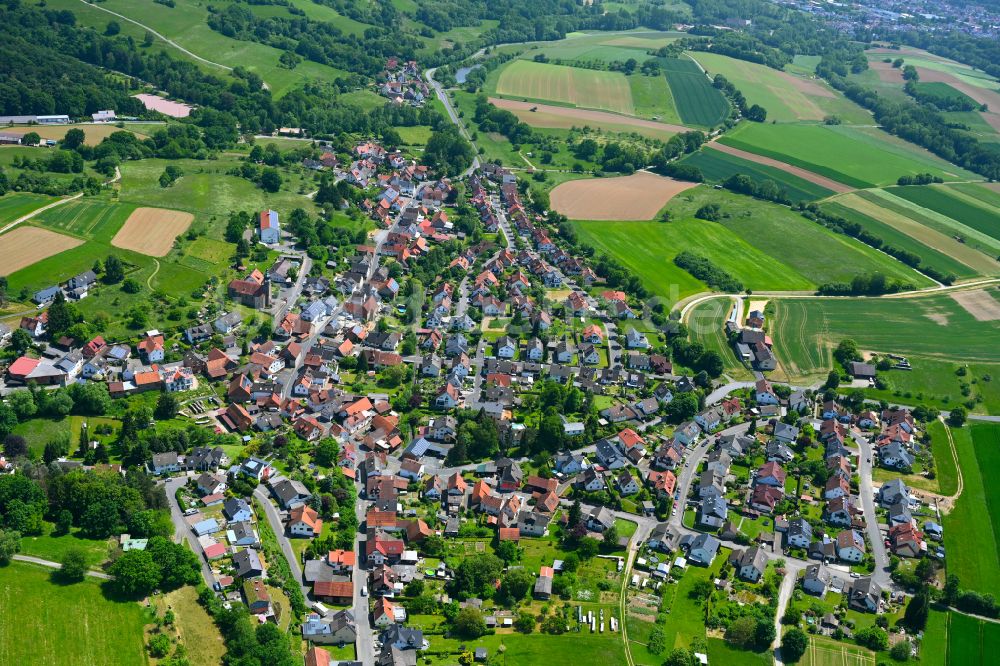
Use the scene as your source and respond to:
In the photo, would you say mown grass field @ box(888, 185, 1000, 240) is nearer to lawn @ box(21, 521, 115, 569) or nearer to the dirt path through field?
the dirt path through field

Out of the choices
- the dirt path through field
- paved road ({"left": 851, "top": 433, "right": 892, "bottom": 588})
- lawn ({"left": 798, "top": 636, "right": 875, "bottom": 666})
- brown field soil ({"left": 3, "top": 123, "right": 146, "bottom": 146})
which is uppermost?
brown field soil ({"left": 3, "top": 123, "right": 146, "bottom": 146})

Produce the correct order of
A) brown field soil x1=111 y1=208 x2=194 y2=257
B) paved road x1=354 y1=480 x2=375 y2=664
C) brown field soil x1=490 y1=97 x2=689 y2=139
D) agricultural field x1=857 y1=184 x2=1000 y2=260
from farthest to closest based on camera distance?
brown field soil x1=490 y1=97 x2=689 y2=139
agricultural field x1=857 y1=184 x2=1000 y2=260
brown field soil x1=111 y1=208 x2=194 y2=257
paved road x1=354 y1=480 x2=375 y2=664

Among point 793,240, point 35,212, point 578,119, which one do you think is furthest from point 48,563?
point 578,119

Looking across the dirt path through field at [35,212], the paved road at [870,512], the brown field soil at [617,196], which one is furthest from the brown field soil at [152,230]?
the paved road at [870,512]

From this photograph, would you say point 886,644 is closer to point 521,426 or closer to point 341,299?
point 521,426

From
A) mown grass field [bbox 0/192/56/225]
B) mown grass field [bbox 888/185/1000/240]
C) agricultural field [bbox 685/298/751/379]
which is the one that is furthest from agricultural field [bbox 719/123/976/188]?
mown grass field [bbox 0/192/56/225]

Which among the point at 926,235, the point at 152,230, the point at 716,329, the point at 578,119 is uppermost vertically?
the point at 578,119

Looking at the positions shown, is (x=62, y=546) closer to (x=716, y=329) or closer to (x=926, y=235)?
(x=716, y=329)
